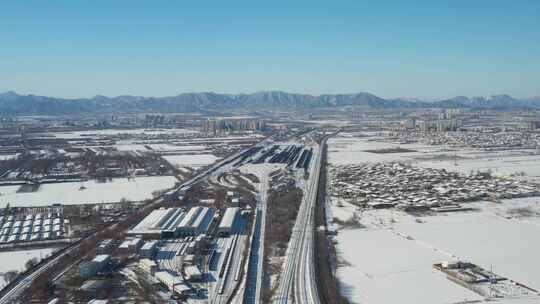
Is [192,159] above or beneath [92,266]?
above

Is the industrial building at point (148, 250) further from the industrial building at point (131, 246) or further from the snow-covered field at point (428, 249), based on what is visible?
the snow-covered field at point (428, 249)

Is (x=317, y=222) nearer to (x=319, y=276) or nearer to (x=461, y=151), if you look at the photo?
(x=319, y=276)

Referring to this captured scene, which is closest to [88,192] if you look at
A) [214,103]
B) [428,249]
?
[428,249]

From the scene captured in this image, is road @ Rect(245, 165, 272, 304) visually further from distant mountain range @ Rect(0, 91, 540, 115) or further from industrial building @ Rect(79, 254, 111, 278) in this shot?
distant mountain range @ Rect(0, 91, 540, 115)

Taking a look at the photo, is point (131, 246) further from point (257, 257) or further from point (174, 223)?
point (257, 257)

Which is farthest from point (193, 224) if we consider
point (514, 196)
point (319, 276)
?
point (514, 196)

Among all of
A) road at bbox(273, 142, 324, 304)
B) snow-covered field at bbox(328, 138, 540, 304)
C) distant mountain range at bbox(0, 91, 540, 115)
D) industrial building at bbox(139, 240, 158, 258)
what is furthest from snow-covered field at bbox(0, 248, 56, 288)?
distant mountain range at bbox(0, 91, 540, 115)
